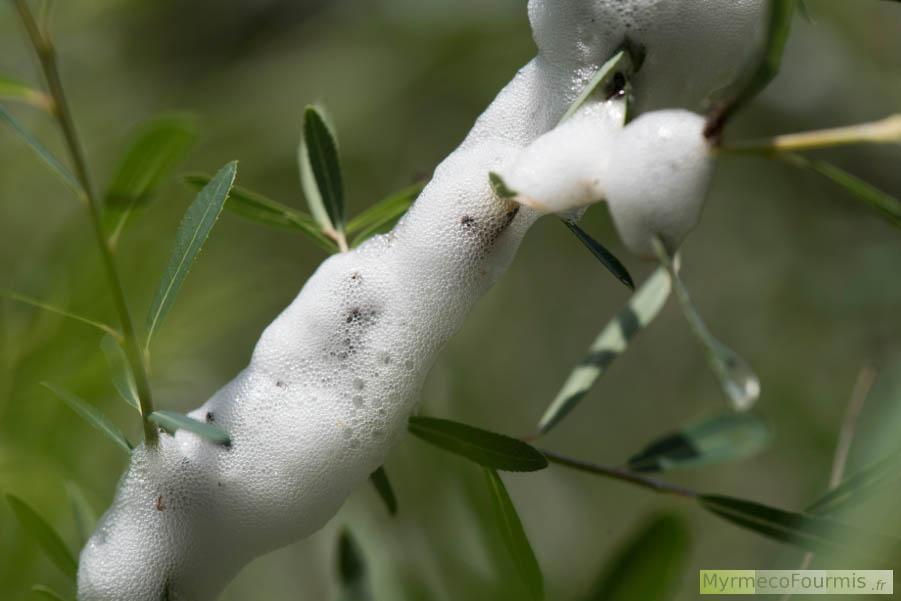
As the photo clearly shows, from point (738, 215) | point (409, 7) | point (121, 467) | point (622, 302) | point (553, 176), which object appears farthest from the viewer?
point (622, 302)

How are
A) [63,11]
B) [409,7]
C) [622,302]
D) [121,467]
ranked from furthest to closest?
[622,302]
[409,7]
[63,11]
[121,467]

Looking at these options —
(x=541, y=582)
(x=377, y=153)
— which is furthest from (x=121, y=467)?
(x=377, y=153)

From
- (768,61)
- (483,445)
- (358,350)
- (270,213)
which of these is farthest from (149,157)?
(768,61)

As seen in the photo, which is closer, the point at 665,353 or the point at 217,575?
the point at 217,575

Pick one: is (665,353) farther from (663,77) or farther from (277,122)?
(663,77)

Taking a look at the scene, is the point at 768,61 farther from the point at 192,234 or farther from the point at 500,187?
the point at 192,234

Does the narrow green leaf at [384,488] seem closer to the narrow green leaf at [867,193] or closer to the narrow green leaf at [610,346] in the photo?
the narrow green leaf at [610,346]

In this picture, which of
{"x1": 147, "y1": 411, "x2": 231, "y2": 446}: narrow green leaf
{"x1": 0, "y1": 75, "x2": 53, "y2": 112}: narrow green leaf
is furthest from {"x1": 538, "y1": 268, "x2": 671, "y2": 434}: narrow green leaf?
{"x1": 0, "y1": 75, "x2": 53, "y2": 112}: narrow green leaf
